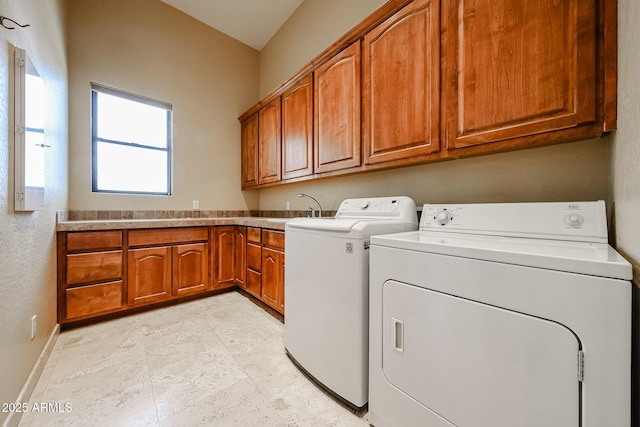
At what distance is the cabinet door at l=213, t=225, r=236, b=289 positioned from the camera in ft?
9.17

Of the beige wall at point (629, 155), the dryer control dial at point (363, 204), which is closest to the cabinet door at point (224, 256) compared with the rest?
the dryer control dial at point (363, 204)

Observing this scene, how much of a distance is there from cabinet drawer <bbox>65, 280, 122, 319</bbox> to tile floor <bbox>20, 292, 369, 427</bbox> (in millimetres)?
146

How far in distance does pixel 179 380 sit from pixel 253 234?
1.39 metres

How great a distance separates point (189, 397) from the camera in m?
1.30

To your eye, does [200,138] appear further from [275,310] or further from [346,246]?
[346,246]

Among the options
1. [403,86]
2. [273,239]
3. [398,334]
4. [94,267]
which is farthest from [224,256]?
[403,86]

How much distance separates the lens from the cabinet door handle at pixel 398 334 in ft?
3.28

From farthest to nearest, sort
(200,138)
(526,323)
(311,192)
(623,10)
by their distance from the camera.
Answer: (200,138)
(311,192)
(623,10)
(526,323)

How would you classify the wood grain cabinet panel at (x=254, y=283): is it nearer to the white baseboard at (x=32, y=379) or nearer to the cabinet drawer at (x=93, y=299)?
the cabinet drawer at (x=93, y=299)

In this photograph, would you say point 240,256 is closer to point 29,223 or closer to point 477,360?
point 29,223

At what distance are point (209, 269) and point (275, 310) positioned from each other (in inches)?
37.2

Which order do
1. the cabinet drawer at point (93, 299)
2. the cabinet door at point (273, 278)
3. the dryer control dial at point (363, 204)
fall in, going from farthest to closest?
the cabinet door at point (273, 278) → the cabinet drawer at point (93, 299) → the dryer control dial at point (363, 204)

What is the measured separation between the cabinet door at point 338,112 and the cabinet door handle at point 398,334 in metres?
1.19

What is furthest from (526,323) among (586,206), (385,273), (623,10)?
(623,10)
